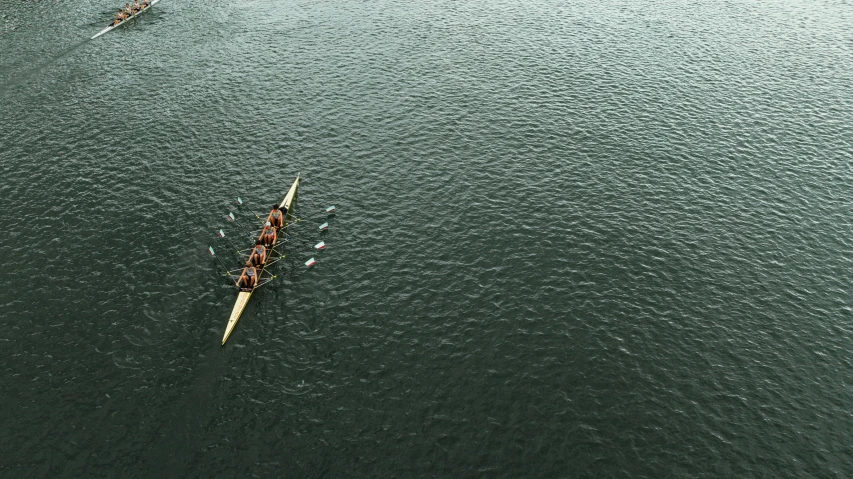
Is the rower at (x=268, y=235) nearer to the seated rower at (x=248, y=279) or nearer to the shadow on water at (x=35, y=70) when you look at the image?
the seated rower at (x=248, y=279)

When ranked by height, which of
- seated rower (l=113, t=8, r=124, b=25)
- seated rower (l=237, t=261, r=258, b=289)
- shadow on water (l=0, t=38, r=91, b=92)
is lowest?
shadow on water (l=0, t=38, r=91, b=92)

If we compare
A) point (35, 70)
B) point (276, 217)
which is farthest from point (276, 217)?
point (35, 70)

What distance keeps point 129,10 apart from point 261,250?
97.4 metres

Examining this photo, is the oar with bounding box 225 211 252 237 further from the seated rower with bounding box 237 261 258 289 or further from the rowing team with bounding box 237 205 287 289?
the seated rower with bounding box 237 261 258 289

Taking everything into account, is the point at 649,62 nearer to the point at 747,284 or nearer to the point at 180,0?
the point at 747,284

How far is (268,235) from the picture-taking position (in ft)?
237

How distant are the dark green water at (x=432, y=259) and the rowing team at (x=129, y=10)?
927 centimetres

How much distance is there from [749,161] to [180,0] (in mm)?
130350

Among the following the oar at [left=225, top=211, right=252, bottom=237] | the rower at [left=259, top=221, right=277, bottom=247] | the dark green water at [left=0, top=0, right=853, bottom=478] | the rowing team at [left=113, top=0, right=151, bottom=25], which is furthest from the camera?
the rowing team at [left=113, top=0, right=151, bottom=25]

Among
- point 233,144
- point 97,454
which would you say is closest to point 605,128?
point 233,144

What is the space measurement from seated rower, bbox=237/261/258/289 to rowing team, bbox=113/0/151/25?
315ft

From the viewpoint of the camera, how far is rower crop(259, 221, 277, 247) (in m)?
71.9

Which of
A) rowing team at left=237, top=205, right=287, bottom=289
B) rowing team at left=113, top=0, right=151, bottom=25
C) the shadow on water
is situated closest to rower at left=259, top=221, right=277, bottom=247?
rowing team at left=237, top=205, right=287, bottom=289

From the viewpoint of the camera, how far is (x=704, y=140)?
97.6 m
